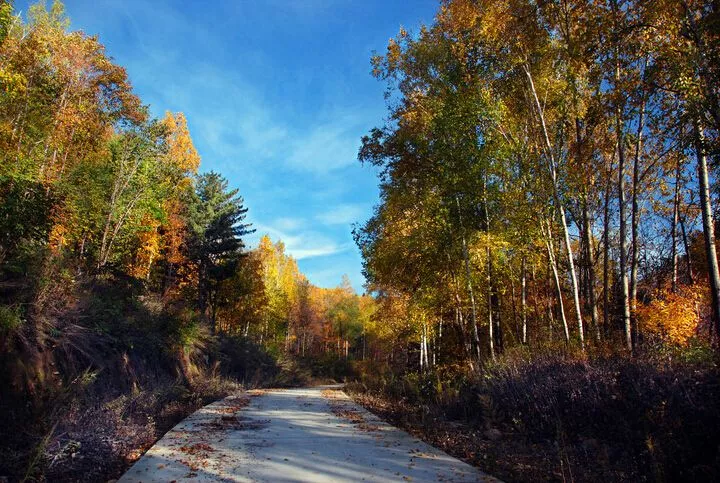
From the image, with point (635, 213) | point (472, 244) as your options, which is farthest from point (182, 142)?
point (635, 213)

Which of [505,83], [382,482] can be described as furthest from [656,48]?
[382,482]

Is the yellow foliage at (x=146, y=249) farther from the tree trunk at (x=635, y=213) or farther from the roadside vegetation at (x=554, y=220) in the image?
the tree trunk at (x=635, y=213)

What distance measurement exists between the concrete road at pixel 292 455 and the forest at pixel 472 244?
449 mm

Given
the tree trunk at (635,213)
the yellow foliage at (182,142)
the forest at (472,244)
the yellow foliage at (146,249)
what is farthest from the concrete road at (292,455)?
the yellow foliage at (182,142)

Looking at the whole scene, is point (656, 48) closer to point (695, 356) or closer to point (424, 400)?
point (695, 356)

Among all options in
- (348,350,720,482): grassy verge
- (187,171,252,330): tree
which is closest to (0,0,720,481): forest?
(348,350,720,482): grassy verge

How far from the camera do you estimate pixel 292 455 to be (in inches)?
222

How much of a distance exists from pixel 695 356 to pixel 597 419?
1360 mm

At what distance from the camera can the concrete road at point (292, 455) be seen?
15.2 feet

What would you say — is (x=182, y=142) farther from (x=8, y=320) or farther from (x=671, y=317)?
(x=671, y=317)

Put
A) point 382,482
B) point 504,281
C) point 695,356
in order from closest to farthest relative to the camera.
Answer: point 382,482, point 695,356, point 504,281

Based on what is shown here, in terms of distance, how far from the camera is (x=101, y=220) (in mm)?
16859

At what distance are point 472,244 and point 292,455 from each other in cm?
722

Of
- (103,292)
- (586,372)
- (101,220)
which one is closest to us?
(586,372)
